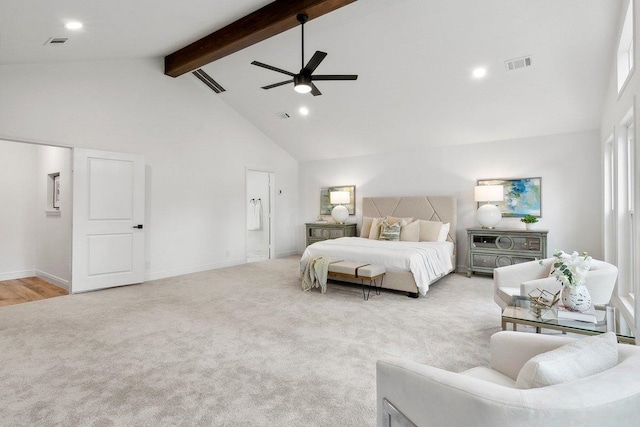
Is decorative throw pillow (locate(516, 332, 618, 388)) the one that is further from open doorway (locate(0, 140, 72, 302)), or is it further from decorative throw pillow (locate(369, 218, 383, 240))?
open doorway (locate(0, 140, 72, 302))

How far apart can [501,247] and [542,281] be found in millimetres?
2800

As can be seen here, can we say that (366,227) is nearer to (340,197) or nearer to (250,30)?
(340,197)

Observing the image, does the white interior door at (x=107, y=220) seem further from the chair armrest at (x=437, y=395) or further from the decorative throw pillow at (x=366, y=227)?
the chair armrest at (x=437, y=395)

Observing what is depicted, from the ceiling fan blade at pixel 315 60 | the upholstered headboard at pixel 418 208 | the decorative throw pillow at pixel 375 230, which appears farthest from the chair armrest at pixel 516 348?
the upholstered headboard at pixel 418 208

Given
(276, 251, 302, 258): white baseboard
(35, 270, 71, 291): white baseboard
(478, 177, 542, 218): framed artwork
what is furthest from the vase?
(276, 251, 302, 258): white baseboard

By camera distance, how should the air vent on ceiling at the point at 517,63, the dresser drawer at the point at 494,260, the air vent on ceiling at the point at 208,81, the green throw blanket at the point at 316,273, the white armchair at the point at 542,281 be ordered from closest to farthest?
the white armchair at the point at 542,281
the air vent on ceiling at the point at 517,63
the green throw blanket at the point at 316,273
the dresser drawer at the point at 494,260
the air vent on ceiling at the point at 208,81

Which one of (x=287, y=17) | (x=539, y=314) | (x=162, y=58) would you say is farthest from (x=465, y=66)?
(x=162, y=58)

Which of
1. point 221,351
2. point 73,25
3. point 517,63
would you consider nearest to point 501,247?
point 517,63

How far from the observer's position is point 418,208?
661 cm

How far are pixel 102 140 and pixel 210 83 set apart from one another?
2.18 meters

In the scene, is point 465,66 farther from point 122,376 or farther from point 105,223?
point 105,223

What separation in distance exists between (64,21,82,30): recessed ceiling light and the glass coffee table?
4708mm

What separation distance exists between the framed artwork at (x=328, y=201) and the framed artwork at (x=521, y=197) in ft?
9.49

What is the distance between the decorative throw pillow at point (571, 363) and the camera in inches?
40.6
